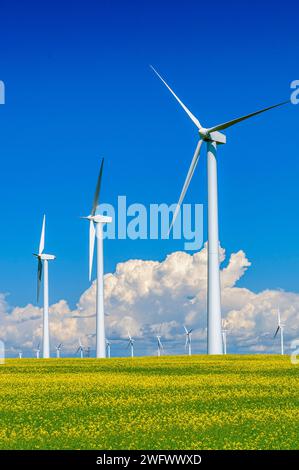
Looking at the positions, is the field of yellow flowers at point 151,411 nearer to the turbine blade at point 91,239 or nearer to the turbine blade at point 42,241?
the turbine blade at point 91,239

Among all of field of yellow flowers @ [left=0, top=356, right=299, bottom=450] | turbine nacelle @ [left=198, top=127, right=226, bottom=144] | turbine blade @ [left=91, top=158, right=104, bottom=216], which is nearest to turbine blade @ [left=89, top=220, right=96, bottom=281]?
turbine blade @ [left=91, top=158, right=104, bottom=216]

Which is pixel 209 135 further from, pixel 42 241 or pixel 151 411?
pixel 151 411

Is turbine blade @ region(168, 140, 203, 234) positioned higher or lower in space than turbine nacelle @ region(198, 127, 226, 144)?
lower

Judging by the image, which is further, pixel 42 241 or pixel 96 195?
pixel 42 241

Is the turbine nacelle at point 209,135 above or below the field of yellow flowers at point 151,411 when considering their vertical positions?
above

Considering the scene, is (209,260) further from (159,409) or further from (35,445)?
(35,445)

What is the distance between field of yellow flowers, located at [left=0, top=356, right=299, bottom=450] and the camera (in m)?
22.0

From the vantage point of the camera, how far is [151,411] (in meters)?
28.9

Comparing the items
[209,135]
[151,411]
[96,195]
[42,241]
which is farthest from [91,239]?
[151,411]

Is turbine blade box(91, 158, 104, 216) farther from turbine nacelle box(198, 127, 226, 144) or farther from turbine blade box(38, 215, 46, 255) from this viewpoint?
turbine nacelle box(198, 127, 226, 144)

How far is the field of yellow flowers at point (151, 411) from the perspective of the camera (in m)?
22.0

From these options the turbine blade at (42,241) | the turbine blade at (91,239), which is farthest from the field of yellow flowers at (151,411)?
the turbine blade at (42,241)

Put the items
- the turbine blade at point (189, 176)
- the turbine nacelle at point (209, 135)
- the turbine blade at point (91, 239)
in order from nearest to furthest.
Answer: the turbine blade at point (189, 176) < the turbine nacelle at point (209, 135) < the turbine blade at point (91, 239)

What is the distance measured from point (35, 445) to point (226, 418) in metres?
7.73
